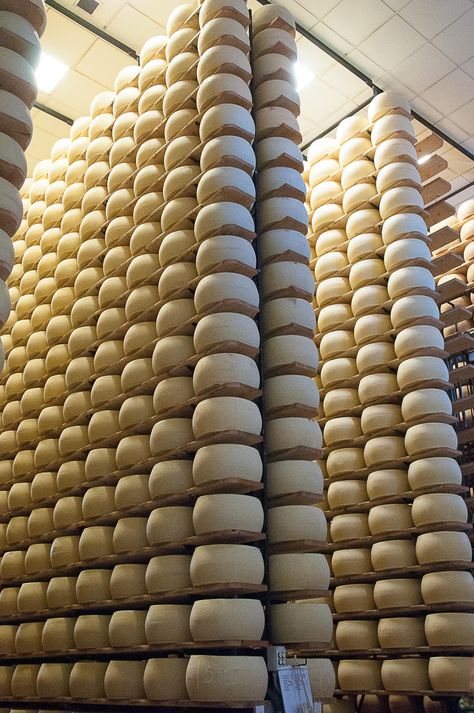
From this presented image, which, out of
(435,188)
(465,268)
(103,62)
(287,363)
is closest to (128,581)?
(287,363)

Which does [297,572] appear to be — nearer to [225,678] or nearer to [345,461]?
[225,678]

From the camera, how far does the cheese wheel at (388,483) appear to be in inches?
194

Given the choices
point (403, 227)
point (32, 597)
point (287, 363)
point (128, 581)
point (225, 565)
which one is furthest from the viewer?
point (403, 227)

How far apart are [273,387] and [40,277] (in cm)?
290

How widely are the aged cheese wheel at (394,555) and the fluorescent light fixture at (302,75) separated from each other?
4.25 m

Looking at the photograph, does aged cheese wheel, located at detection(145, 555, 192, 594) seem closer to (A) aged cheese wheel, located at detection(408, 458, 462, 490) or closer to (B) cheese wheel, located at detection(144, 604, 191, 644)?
(B) cheese wheel, located at detection(144, 604, 191, 644)

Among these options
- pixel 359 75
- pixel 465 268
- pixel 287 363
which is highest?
pixel 359 75

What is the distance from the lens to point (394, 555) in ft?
15.4

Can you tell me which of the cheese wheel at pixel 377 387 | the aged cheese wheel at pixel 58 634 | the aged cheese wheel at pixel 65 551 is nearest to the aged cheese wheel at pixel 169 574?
the aged cheese wheel at pixel 58 634

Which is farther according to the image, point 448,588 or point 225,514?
point 448,588

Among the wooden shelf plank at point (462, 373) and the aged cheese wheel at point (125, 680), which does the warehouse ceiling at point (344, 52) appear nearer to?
the wooden shelf plank at point (462, 373)

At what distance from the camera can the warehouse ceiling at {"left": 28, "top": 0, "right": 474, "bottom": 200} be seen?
20.4 ft

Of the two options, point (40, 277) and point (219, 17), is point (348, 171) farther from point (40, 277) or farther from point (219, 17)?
point (40, 277)

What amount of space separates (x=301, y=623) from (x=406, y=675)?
1190mm
